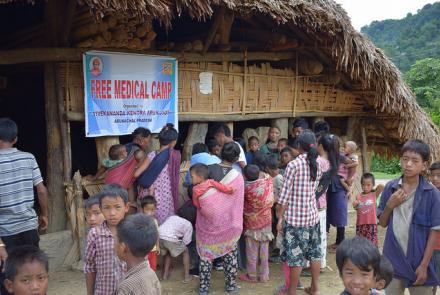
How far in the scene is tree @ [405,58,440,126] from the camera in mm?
23359

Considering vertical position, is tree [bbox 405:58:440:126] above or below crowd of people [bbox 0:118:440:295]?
above

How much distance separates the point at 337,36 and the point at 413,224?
3740 millimetres

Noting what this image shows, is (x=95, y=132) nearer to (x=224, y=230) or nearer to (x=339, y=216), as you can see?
(x=224, y=230)

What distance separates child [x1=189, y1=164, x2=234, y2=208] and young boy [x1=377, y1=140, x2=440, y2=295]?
1669 millimetres

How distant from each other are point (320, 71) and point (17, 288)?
18.9ft

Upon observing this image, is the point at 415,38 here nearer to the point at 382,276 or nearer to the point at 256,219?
the point at 256,219

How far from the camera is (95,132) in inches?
209

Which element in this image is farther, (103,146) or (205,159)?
(103,146)

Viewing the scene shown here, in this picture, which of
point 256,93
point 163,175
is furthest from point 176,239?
point 256,93

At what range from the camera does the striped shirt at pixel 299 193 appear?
4.39 metres

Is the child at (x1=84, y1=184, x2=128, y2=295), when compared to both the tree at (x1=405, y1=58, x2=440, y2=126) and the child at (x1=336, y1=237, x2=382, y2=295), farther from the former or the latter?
the tree at (x1=405, y1=58, x2=440, y2=126)

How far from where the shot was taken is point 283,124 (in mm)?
7328

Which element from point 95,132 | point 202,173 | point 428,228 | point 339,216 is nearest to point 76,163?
point 95,132

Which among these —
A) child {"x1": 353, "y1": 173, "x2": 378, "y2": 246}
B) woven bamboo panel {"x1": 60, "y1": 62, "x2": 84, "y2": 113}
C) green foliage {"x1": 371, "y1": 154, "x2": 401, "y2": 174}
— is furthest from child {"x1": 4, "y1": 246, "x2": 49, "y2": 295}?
green foliage {"x1": 371, "y1": 154, "x2": 401, "y2": 174}
